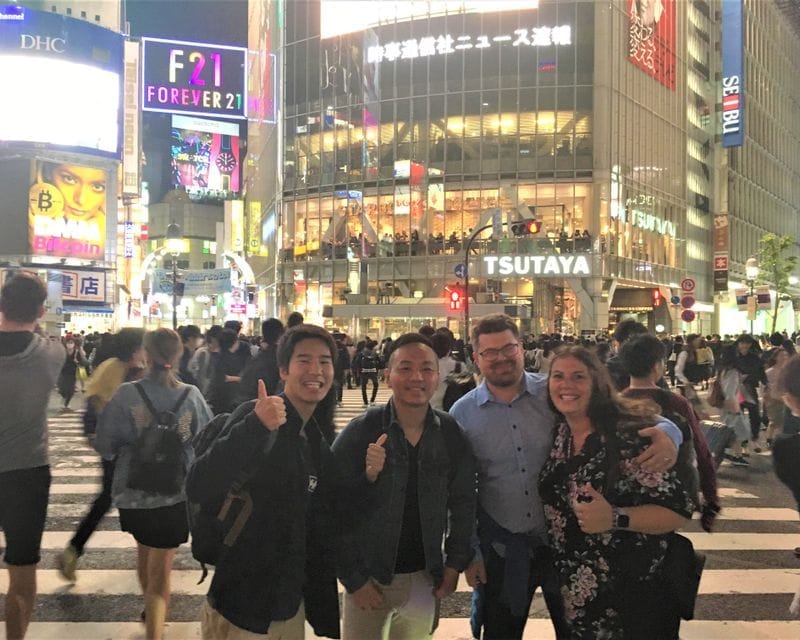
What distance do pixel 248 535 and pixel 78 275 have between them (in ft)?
128

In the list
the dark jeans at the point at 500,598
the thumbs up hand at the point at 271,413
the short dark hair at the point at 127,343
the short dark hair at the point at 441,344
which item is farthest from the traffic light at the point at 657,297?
the thumbs up hand at the point at 271,413

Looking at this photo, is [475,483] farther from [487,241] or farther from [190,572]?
[487,241]

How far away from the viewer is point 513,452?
311 cm

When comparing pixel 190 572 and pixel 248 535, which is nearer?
pixel 248 535

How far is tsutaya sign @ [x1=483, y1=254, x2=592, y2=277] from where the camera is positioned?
1489 inches

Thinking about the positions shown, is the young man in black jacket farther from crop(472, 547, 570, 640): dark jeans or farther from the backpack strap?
the backpack strap

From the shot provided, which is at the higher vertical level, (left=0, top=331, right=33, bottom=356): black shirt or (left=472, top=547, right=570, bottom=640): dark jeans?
(left=0, top=331, right=33, bottom=356): black shirt

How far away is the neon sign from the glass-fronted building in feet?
0.27

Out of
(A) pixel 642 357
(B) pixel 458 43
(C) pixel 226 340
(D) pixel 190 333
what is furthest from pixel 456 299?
(B) pixel 458 43

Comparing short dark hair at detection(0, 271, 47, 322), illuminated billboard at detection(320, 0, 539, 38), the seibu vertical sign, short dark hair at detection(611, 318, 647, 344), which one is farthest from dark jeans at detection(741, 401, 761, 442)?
the seibu vertical sign

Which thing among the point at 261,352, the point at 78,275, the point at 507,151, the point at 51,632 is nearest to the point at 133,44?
the point at 78,275

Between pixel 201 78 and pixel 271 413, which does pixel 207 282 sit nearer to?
pixel 271 413

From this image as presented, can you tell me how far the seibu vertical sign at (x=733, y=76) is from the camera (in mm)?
49500

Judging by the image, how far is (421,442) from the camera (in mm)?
2900
